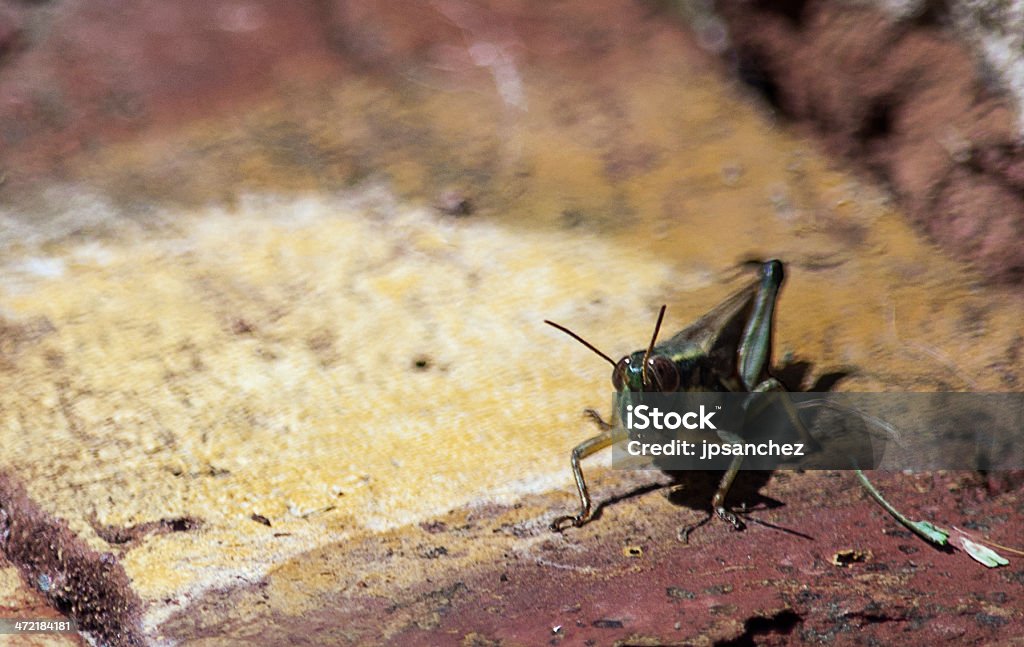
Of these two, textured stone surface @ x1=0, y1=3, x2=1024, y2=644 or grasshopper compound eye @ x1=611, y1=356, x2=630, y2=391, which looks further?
grasshopper compound eye @ x1=611, y1=356, x2=630, y2=391

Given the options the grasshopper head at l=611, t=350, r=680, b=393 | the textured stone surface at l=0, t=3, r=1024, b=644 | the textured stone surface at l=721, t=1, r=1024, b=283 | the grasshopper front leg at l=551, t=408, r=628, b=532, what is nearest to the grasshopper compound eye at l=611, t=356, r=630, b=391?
the grasshopper head at l=611, t=350, r=680, b=393

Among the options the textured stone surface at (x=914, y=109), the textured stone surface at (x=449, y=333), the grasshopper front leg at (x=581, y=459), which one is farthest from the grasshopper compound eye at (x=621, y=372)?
the textured stone surface at (x=914, y=109)

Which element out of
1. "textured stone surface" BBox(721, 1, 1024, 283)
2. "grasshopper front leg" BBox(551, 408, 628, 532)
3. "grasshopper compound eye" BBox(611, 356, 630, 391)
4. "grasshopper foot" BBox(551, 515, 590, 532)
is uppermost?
"textured stone surface" BBox(721, 1, 1024, 283)

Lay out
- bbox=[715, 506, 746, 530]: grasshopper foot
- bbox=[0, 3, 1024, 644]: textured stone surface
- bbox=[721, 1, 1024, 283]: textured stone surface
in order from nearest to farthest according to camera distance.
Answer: bbox=[0, 3, 1024, 644]: textured stone surface, bbox=[715, 506, 746, 530]: grasshopper foot, bbox=[721, 1, 1024, 283]: textured stone surface

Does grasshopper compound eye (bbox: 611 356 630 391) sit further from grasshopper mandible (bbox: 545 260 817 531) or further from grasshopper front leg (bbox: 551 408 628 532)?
grasshopper front leg (bbox: 551 408 628 532)

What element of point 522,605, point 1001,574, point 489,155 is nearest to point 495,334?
point 489,155

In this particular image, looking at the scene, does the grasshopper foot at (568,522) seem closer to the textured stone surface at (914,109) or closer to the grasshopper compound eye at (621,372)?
the grasshopper compound eye at (621,372)
